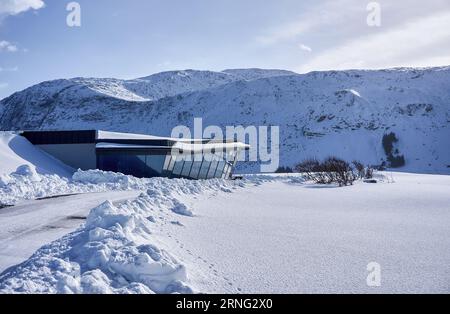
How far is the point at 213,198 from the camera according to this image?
1636 centimetres

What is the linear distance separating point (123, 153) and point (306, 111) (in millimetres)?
62919

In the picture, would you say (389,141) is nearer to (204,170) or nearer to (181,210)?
(204,170)

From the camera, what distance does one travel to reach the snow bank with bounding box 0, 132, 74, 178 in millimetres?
28369

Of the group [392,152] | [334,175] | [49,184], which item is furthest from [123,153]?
[392,152]

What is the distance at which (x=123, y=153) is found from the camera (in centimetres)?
3303

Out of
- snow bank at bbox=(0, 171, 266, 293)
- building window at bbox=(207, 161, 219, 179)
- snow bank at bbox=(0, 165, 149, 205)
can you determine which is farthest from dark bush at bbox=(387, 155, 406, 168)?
snow bank at bbox=(0, 171, 266, 293)

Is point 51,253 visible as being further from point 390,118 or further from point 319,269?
point 390,118

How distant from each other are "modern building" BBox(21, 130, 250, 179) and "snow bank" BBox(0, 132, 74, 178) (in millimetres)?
995

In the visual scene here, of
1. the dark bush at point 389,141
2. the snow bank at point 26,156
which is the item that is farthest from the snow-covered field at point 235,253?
the dark bush at point 389,141

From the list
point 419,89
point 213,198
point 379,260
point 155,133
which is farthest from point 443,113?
point 379,260

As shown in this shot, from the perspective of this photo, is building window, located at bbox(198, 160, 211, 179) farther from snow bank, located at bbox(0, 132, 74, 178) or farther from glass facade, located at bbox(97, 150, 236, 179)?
snow bank, located at bbox(0, 132, 74, 178)

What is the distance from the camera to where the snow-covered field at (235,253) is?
5.35 m
